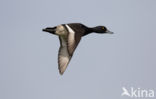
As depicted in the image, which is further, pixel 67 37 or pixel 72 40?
pixel 67 37

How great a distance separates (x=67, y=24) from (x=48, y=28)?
0.96 m

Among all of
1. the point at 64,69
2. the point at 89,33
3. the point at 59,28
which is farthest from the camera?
the point at 89,33

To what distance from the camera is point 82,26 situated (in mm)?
29391

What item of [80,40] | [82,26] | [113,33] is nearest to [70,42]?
[80,40]

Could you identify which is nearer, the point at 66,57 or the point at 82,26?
the point at 66,57

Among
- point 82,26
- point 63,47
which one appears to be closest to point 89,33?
point 82,26

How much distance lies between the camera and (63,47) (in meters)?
27.8

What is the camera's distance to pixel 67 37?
91.0ft

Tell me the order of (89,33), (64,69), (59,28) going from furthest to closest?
(89,33) < (59,28) < (64,69)

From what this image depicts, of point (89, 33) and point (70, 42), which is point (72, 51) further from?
point (89, 33)

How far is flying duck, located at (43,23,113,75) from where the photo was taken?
26752 millimetres

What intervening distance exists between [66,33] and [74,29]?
0.45 meters

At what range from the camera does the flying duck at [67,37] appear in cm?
2675

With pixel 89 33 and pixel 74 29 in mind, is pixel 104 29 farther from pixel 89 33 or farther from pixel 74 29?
pixel 74 29
